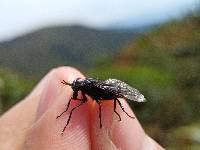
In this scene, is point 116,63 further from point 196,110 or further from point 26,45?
point 196,110

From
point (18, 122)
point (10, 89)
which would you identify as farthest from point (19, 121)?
point (10, 89)

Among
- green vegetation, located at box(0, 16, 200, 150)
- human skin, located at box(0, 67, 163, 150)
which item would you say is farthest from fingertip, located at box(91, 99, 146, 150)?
green vegetation, located at box(0, 16, 200, 150)


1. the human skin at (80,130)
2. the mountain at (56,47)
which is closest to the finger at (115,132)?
the human skin at (80,130)

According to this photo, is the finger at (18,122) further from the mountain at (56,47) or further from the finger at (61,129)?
the mountain at (56,47)

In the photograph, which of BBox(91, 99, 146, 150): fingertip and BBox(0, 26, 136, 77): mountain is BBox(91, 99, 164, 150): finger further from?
BBox(0, 26, 136, 77): mountain

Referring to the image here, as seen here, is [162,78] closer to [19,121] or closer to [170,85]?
[170,85]

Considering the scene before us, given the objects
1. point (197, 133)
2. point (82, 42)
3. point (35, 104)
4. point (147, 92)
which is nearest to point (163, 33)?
Result: point (82, 42)

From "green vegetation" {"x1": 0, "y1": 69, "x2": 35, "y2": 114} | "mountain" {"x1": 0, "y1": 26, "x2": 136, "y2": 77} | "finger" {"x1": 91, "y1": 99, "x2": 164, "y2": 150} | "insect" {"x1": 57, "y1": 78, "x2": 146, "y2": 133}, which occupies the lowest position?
"finger" {"x1": 91, "y1": 99, "x2": 164, "y2": 150}
